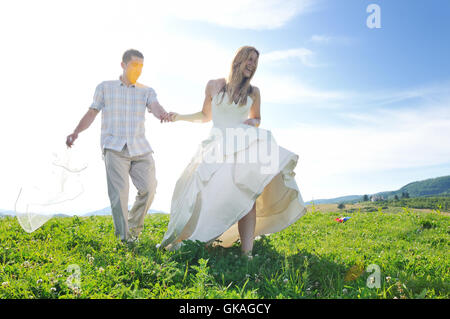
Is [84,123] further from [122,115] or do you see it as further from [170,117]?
[170,117]

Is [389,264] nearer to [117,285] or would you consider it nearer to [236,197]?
[236,197]

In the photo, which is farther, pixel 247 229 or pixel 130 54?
pixel 130 54

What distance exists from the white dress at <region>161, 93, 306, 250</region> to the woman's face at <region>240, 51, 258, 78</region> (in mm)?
455

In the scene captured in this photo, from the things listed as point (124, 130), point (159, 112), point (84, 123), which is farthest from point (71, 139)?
point (159, 112)

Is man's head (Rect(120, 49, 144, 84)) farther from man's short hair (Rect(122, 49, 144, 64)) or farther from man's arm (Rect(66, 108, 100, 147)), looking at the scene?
man's arm (Rect(66, 108, 100, 147))

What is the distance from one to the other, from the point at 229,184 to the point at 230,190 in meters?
0.09

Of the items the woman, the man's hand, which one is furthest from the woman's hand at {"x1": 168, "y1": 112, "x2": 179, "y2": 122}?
the man's hand

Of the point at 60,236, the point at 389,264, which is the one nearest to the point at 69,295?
the point at 60,236

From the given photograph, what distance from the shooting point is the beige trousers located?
6836 mm

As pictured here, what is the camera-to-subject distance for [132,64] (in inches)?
274

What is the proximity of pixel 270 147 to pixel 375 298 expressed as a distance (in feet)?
8.01

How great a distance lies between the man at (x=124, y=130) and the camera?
22.4ft

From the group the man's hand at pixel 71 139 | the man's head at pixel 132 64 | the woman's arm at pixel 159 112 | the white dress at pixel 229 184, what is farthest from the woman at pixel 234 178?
the man's hand at pixel 71 139

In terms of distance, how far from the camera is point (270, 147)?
5375 millimetres
